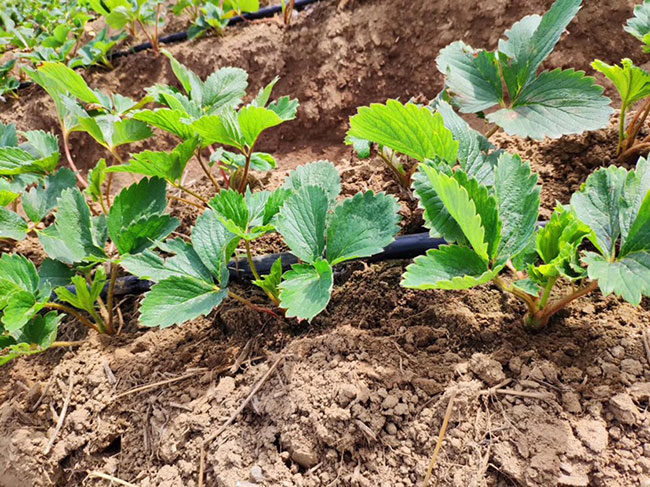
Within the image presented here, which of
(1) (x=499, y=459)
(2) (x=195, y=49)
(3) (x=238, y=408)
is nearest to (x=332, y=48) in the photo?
(2) (x=195, y=49)

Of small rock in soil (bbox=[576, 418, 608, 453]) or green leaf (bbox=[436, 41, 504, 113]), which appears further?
green leaf (bbox=[436, 41, 504, 113])

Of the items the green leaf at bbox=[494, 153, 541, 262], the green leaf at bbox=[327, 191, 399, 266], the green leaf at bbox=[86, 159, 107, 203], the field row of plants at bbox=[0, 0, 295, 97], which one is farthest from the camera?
the field row of plants at bbox=[0, 0, 295, 97]

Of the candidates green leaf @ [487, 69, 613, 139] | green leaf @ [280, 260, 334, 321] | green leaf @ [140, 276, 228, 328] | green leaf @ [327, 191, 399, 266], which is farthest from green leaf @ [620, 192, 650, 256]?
green leaf @ [140, 276, 228, 328]

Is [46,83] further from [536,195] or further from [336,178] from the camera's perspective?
[536,195]

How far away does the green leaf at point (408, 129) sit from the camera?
853 millimetres

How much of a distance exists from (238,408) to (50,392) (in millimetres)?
517

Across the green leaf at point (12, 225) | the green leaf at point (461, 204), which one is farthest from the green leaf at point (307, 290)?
the green leaf at point (12, 225)

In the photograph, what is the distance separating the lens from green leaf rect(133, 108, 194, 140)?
1062 mm

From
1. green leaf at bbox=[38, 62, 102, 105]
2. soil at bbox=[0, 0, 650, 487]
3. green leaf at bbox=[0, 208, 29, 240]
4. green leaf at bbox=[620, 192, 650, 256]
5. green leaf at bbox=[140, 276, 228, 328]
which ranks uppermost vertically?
green leaf at bbox=[38, 62, 102, 105]

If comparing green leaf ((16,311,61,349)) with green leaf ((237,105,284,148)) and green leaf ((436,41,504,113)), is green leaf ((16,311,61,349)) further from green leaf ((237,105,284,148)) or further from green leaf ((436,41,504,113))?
green leaf ((436,41,504,113))

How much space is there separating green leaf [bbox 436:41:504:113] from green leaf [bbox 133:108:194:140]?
0.62 metres

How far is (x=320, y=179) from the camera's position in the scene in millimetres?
1017

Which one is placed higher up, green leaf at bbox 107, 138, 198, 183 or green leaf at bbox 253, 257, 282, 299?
green leaf at bbox 107, 138, 198, 183

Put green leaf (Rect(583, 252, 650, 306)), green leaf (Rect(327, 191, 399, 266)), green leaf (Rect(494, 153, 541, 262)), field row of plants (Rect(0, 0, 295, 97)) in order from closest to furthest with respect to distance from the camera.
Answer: green leaf (Rect(583, 252, 650, 306))
green leaf (Rect(494, 153, 541, 262))
green leaf (Rect(327, 191, 399, 266))
field row of plants (Rect(0, 0, 295, 97))
